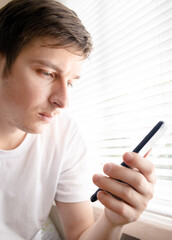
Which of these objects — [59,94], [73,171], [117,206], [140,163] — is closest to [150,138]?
[140,163]

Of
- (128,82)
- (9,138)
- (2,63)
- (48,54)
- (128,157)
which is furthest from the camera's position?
(128,82)

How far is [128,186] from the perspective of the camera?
55 centimetres

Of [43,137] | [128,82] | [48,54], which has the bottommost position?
[43,137]

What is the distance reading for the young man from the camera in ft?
2.57

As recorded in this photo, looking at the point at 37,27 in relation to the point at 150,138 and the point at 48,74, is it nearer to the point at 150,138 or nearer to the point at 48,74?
the point at 48,74

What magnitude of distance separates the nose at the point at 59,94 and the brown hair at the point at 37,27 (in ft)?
0.50

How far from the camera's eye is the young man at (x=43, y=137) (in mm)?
783

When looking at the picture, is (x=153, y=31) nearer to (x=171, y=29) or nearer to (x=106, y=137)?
(x=171, y=29)

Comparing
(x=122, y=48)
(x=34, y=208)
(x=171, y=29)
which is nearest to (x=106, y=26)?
(x=122, y=48)

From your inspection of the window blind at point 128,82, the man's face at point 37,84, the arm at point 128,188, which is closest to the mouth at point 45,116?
the man's face at point 37,84

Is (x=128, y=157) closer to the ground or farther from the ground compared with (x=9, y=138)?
farther from the ground

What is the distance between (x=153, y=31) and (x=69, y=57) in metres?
0.49

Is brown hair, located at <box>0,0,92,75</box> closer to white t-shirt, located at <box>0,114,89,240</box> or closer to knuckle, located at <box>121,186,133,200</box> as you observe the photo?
white t-shirt, located at <box>0,114,89,240</box>

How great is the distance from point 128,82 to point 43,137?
0.57 meters
